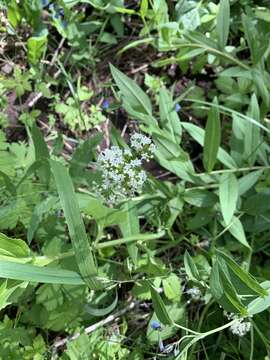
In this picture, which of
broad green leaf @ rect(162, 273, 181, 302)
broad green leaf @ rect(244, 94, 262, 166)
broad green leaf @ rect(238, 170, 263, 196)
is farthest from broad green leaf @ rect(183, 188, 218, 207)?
broad green leaf @ rect(162, 273, 181, 302)

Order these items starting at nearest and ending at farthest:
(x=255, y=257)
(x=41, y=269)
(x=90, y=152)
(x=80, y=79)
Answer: (x=41, y=269)
(x=90, y=152)
(x=255, y=257)
(x=80, y=79)

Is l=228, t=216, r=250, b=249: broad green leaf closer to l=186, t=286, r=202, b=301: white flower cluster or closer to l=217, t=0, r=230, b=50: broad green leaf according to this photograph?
l=186, t=286, r=202, b=301: white flower cluster

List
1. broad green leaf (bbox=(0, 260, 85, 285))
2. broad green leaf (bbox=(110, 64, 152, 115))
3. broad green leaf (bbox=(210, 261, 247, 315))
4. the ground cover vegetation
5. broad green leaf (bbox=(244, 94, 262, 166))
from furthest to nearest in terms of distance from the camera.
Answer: broad green leaf (bbox=(244, 94, 262, 166))
broad green leaf (bbox=(110, 64, 152, 115))
the ground cover vegetation
broad green leaf (bbox=(210, 261, 247, 315))
broad green leaf (bbox=(0, 260, 85, 285))

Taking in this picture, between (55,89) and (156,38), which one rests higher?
(156,38)

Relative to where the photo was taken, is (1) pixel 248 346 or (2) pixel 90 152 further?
(1) pixel 248 346

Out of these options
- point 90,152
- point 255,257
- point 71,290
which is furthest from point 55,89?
point 255,257

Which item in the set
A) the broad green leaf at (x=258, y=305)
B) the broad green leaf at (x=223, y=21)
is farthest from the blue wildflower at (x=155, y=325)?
the broad green leaf at (x=223, y=21)

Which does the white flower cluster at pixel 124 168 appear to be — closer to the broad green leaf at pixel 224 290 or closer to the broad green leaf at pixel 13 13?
the broad green leaf at pixel 224 290

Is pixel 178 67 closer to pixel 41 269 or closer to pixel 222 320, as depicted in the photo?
pixel 222 320
